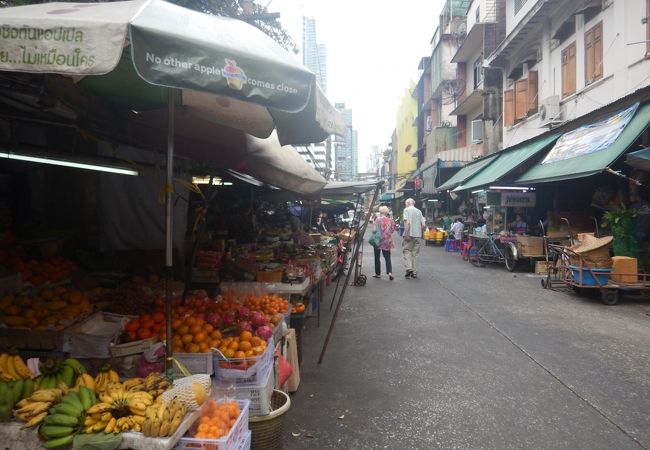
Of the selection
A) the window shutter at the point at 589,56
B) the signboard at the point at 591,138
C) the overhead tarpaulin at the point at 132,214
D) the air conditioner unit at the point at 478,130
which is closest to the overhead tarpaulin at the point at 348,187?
the overhead tarpaulin at the point at 132,214

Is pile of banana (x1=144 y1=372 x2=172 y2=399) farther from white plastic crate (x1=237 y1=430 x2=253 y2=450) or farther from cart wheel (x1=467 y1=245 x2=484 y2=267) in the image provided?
cart wheel (x1=467 y1=245 x2=484 y2=267)

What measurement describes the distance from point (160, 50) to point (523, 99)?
55.2ft

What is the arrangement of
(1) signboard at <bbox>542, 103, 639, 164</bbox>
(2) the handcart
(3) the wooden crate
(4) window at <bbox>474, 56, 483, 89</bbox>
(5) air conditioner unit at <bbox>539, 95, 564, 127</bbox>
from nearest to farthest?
(2) the handcart
(1) signboard at <bbox>542, 103, 639, 164</bbox>
(3) the wooden crate
(5) air conditioner unit at <bbox>539, 95, 564, 127</bbox>
(4) window at <bbox>474, 56, 483, 89</bbox>

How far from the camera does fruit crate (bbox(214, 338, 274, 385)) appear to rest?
3371 millimetres

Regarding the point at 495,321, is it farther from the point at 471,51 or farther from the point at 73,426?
the point at 471,51

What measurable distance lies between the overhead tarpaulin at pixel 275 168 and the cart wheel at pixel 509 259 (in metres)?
8.43

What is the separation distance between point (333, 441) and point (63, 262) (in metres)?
4.36

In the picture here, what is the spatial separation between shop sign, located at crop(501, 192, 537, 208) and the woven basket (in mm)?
Answer: 13044

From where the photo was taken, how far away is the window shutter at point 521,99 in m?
16.5

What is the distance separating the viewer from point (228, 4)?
913 cm

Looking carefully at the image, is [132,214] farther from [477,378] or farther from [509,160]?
[509,160]

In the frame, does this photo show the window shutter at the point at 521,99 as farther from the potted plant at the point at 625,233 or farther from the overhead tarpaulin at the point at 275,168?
the overhead tarpaulin at the point at 275,168

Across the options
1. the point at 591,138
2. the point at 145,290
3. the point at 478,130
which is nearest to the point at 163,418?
the point at 145,290

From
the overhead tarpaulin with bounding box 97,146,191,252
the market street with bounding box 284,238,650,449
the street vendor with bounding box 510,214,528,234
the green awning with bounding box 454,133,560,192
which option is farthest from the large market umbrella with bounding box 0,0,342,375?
the street vendor with bounding box 510,214,528,234
